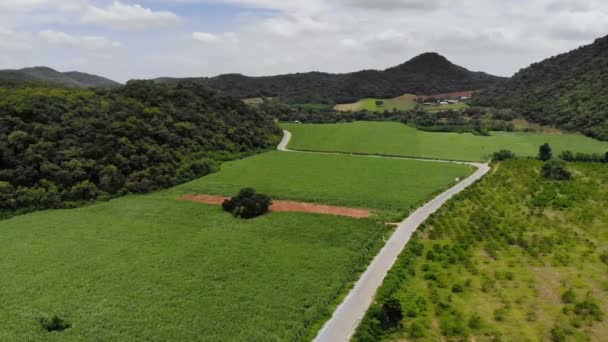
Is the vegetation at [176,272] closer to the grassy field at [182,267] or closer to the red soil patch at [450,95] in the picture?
the grassy field at [182,267]

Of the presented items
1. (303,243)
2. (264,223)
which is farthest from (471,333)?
(264,223)

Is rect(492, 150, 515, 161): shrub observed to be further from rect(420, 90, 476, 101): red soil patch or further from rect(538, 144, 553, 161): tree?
rect(420, 90, 476, 101): red soil patch

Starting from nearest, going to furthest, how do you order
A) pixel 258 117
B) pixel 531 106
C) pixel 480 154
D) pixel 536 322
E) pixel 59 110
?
pixel 536 322 < pixel 59 110 < pixel 480 154 < pixel 258 117 < pixel 531 106

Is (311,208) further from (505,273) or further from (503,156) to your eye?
(503,156)

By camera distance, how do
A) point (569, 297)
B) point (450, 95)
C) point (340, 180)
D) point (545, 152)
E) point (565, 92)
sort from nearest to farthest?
point (569, 297)
point (340, 180)
point (545, 152)
point (565, 92)
point (450, 95)

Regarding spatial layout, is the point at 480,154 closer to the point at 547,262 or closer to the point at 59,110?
the point at 547,262

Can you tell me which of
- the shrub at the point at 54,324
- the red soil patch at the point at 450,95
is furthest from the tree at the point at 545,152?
the red soil patch at the point at 450,95

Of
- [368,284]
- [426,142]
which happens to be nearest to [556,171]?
[426,142]
